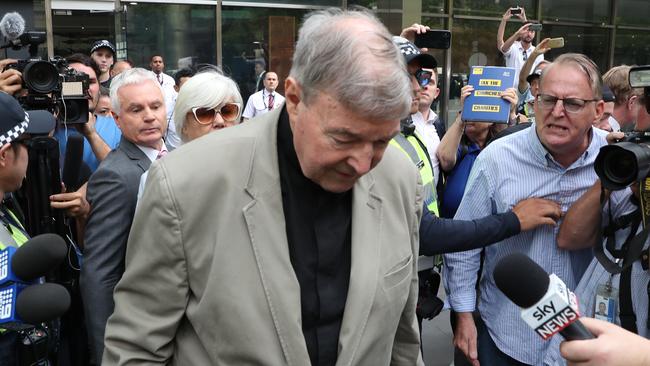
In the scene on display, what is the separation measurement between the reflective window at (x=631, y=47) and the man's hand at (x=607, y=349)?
17185 mm

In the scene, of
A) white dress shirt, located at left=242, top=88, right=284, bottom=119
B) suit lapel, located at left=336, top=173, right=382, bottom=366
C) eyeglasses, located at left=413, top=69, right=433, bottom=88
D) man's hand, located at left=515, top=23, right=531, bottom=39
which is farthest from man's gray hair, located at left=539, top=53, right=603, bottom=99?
white dress shirt, located at left=242, top=88, right=284, bottom=119

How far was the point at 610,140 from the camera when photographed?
2641mm

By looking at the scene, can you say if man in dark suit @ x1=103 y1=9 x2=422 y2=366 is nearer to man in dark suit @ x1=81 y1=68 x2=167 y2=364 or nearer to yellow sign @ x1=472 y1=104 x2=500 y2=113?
man in dark suit @ x1=81 y1=68 x2=167 y2=364

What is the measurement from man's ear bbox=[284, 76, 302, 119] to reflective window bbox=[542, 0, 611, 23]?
1481 cm

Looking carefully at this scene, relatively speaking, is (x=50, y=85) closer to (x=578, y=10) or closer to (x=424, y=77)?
(x=424, y=77)

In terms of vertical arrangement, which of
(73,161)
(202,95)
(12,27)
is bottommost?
(73,161)

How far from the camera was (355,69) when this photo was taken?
142 centimetres

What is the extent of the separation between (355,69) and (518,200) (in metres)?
1.49

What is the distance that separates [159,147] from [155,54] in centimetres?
848

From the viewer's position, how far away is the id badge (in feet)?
7.58

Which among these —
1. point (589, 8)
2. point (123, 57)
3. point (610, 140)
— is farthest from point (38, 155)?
point (589, 8)

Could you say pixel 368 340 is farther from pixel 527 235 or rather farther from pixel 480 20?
pixel 480 20

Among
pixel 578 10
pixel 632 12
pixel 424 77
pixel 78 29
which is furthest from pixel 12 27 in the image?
pixel 632 12

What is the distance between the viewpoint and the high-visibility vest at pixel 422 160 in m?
3.07
